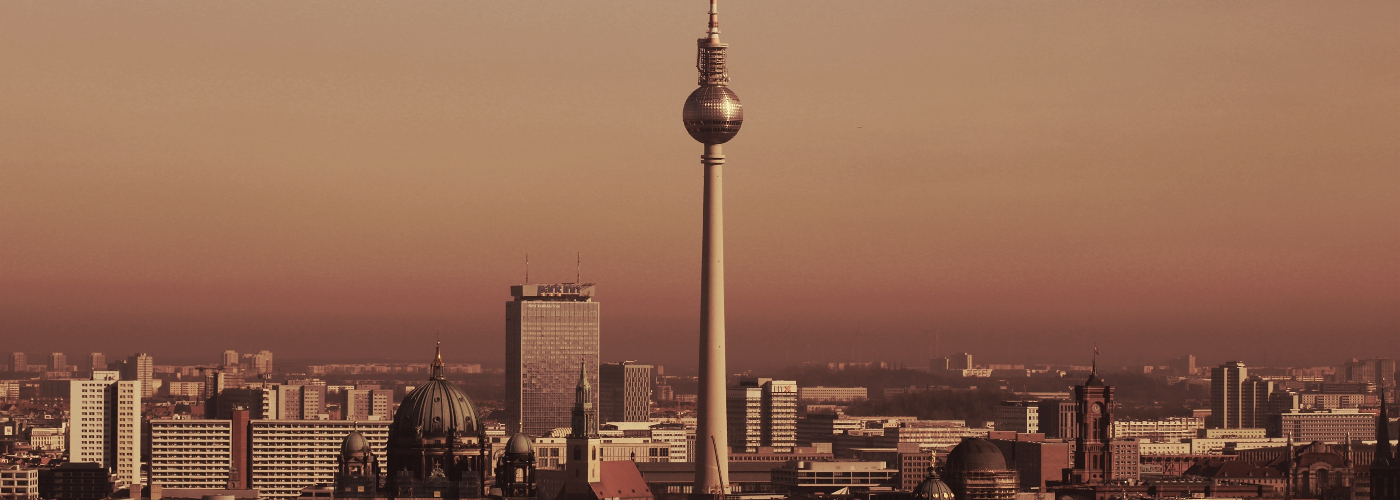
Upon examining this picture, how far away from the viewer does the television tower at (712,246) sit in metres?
154

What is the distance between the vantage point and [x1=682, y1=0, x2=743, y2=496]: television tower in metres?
154

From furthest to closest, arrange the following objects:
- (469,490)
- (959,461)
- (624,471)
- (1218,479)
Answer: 1. (1218,479)
2. (624,471)
3. (959,461)
4. (469,490)

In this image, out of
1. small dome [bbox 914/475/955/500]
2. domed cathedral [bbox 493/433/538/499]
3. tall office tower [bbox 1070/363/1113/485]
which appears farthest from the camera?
tall office tower [bbox 1070/363/1113/485]

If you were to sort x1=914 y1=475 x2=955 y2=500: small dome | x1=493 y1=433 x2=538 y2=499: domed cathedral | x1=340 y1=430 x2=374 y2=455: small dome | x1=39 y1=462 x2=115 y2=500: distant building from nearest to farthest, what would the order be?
x1=493 y1=433 x2=538 y2=499: domed cathedral < x1=914 y1=475 x2=955 y2=500: small dome < x1=340 y1=430 x2=374 y2=455: small dome < x1=39 y1=462 x2=115 y2=500: distant building

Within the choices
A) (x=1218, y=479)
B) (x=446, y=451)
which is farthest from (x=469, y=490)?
(x=1218, y=479)

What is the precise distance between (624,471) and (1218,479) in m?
45.2

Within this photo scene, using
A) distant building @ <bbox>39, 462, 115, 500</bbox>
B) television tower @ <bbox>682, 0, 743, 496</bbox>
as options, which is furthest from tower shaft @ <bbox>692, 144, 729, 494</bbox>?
distant building @ <bbox>39, 462, 115, 500</bbox>

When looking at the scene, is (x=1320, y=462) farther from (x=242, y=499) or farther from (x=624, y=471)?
(x=242, y=499)

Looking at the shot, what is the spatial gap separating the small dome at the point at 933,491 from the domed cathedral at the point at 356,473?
2689 cm

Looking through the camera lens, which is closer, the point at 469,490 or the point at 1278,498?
the point at 469,490

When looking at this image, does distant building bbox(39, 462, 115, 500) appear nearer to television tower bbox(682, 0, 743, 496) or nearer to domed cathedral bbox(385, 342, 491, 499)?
television tower bbox(682, 0, 743, 496)

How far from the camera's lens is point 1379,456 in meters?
134

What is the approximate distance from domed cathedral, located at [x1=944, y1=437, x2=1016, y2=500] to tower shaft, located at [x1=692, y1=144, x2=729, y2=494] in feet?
42.7

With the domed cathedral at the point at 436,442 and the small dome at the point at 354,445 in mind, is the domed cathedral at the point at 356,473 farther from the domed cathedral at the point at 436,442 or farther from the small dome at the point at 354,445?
the domed cathedral at the point at 436,442
